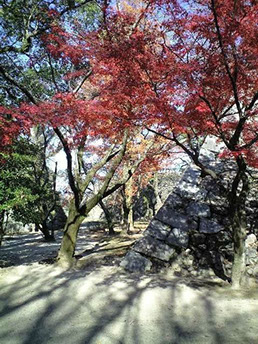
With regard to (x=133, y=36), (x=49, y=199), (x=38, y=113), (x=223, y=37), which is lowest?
(x=49, y=199)

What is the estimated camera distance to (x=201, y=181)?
8.51 m

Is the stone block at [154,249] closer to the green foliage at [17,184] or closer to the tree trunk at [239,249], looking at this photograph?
the tree trunk at [239,249]

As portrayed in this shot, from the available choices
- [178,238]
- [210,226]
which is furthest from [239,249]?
[178,238]

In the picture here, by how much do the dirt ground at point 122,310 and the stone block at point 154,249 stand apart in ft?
2.00

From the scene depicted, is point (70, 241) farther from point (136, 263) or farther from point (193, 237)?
point (193, 237)

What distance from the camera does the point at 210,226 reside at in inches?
292

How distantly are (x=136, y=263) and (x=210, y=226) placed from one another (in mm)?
2436

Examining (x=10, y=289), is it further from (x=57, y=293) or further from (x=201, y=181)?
(x=201, y=181)

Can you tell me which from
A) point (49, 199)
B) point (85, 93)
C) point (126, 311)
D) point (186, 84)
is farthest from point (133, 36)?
point (49, 199)

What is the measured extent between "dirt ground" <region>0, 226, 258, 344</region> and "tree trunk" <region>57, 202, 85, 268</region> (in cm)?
107

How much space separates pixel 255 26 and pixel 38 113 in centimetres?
478

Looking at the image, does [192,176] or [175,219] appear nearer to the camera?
[175,219]

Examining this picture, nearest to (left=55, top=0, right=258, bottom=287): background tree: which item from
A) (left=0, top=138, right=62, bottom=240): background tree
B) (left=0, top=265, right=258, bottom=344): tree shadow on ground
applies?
(left=0, top=265, right=258, bottom=344): tree shadow on ground

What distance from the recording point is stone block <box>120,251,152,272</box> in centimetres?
691
